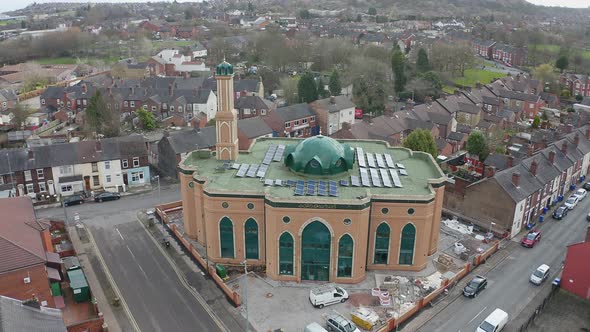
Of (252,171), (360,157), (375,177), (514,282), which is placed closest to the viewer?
(514,282)

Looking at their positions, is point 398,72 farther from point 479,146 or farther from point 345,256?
point 345,256

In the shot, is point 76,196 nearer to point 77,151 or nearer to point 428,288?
point 77,151

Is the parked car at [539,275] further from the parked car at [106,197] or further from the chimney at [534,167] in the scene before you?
the parked car at [106,197]

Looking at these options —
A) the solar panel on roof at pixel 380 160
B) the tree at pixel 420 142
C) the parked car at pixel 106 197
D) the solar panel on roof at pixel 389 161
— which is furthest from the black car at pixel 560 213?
the parked car at pixel 106 197

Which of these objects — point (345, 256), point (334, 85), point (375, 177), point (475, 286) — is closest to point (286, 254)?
point (345, 256)

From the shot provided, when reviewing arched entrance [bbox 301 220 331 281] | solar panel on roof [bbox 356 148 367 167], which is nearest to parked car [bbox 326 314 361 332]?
arched entrance [bbox 301 220 331 281]

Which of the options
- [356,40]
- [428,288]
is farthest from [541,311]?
[356,40]

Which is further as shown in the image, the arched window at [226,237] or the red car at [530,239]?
the red car at [530,239]
